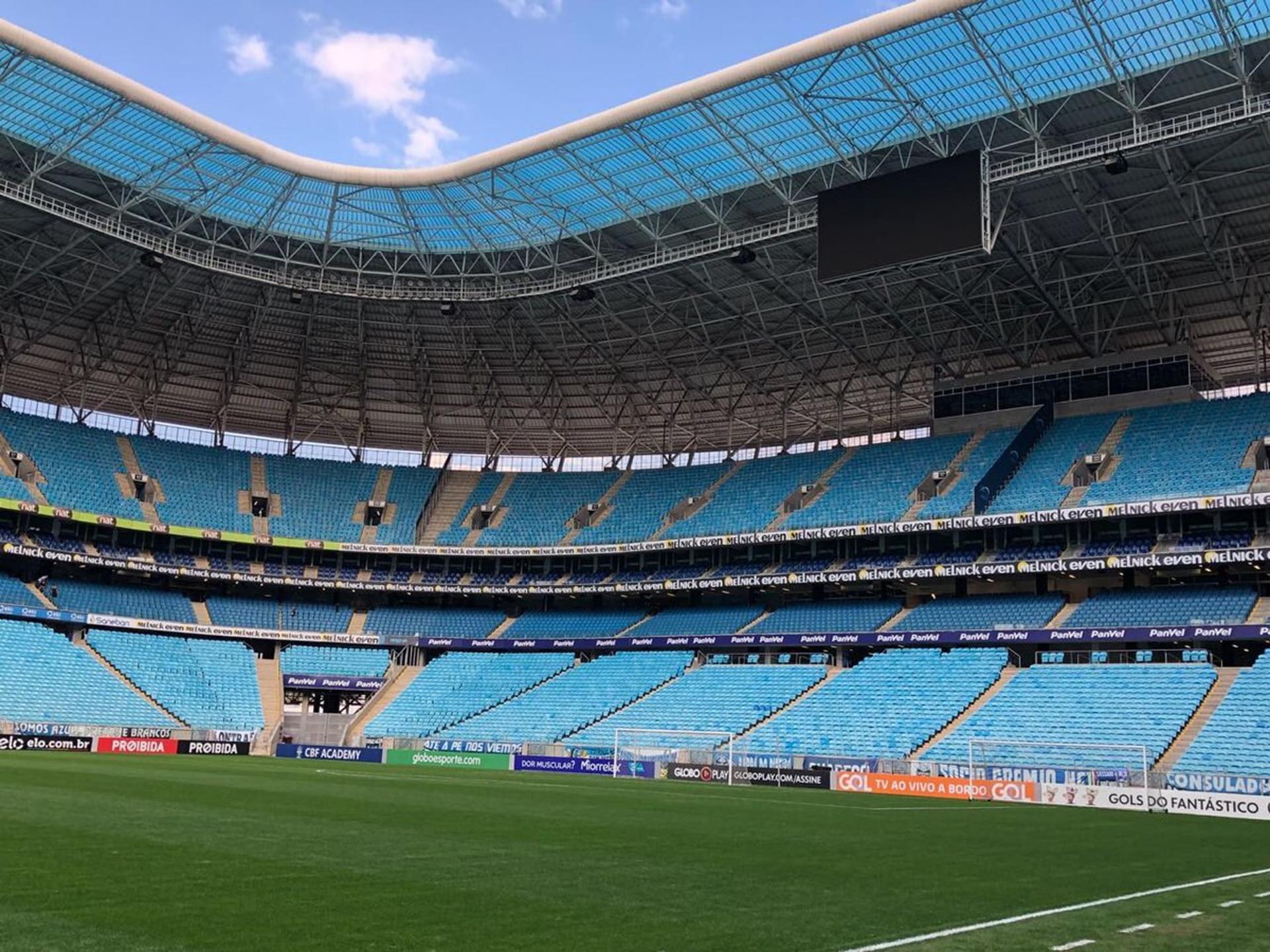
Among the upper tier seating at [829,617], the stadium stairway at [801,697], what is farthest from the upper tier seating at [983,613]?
the stadium stairway at [801,697]

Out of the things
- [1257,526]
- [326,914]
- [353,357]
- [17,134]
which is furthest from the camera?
[353,357]

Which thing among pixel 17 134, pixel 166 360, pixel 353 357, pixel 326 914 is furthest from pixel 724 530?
pixel 326 914

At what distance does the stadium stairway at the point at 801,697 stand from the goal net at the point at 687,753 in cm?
99

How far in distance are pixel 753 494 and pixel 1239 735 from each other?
104 ft

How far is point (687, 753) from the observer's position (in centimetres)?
4653

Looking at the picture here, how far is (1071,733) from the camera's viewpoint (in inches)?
1705

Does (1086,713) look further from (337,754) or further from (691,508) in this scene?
(337,754)

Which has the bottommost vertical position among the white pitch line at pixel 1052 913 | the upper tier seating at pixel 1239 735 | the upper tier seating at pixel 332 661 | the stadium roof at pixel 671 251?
the white pitch line at pixel 1052 913

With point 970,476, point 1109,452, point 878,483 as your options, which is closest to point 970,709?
point 970,476

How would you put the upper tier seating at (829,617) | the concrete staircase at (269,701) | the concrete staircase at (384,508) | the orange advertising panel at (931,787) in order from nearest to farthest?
the orange advertising panel at (931,787), the upper tier seating at (829,617), the concrete staircase at (269,701), the concrete staircase at (384,508)

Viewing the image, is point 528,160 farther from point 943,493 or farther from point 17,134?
point 943,493

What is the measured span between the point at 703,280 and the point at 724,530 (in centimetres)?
1438

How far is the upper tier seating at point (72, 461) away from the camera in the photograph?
6456 cm

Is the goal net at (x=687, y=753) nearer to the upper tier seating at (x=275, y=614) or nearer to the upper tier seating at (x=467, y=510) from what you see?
the upper tier seating at (x=467, y=510)
